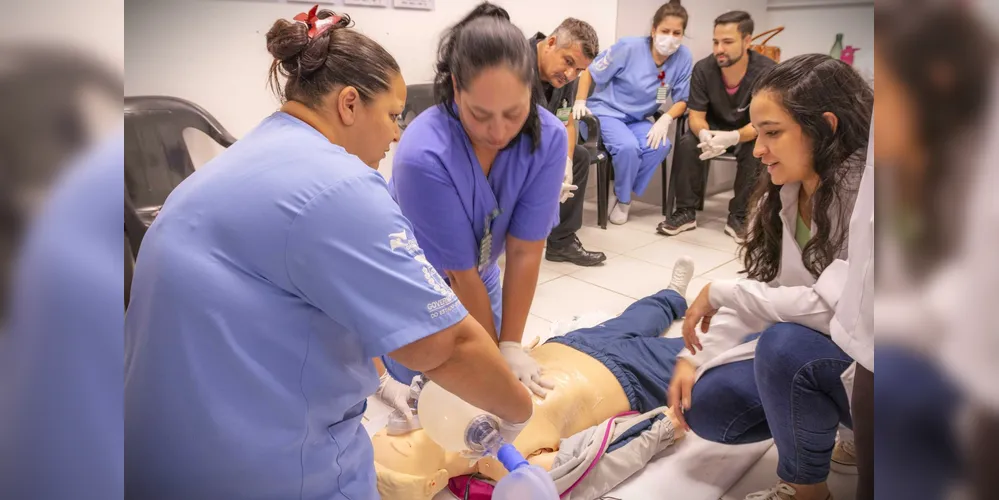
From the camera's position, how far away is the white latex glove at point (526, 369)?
139 centimetres

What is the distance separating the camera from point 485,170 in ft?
4.69

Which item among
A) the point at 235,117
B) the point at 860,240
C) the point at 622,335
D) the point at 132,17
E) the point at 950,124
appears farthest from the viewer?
the point at 235,117

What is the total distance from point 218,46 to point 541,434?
1665mm

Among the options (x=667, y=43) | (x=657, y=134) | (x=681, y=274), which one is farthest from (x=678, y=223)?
(x=681, y=274)

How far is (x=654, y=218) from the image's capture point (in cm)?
369

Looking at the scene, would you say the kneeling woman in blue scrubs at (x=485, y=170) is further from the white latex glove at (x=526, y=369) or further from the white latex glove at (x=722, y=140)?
the white latex glove at (x=722, y=140)

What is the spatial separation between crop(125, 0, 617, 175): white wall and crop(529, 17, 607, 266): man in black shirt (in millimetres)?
587

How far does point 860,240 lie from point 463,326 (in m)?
0.42

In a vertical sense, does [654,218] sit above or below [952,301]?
below

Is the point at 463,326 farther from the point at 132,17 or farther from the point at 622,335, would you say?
the point at 132,17

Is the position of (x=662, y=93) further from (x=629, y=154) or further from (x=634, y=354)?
A: (x=634, y=354)

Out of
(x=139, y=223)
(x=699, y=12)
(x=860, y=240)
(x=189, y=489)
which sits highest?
(x=699, y=12)

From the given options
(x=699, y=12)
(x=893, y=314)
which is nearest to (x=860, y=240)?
(x=893, y=314)

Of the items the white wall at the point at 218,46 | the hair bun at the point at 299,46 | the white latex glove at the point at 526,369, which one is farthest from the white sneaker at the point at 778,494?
the white wall at the point at 218,46
